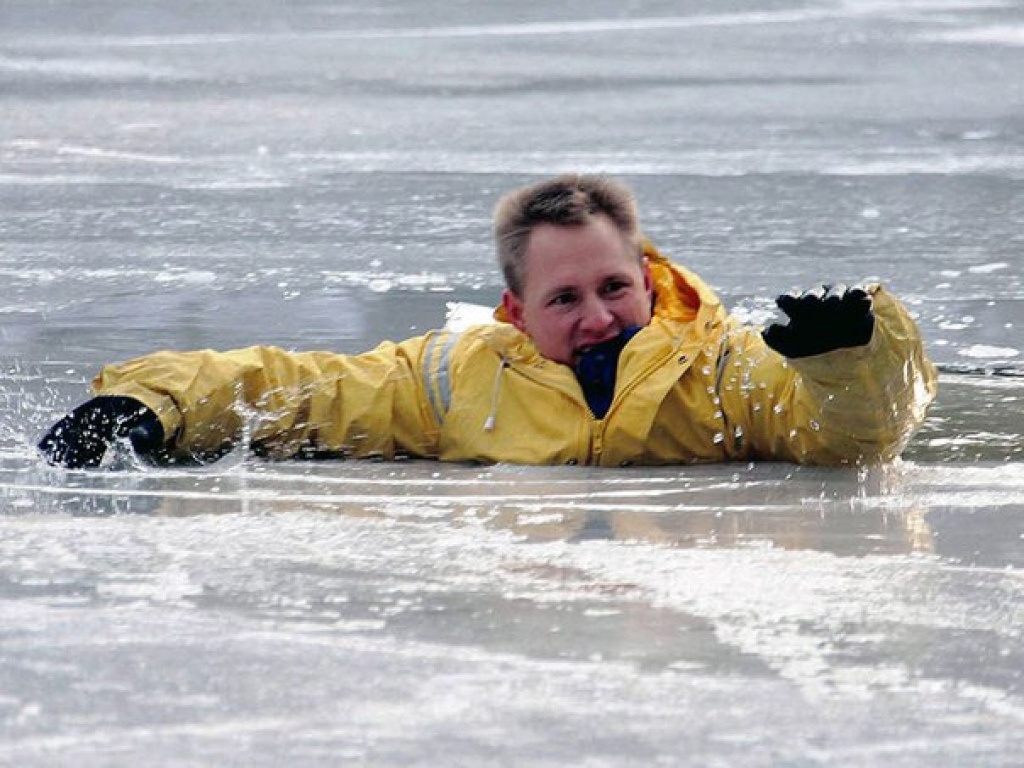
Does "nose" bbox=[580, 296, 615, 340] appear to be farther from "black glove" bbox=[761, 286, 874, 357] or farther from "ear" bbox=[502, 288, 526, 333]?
"black glove" bbox=[761, 286, 874, 357]

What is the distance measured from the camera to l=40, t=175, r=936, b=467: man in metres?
4.39

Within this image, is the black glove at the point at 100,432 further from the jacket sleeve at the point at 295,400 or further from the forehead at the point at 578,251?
the forehead at the point at 578,251

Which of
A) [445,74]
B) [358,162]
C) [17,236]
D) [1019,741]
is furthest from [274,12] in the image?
[1019,741]

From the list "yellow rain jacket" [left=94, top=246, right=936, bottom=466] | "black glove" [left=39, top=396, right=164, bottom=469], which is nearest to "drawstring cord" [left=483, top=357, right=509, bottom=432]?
"yellow rain jacket" [left=94, top=246, right=936, bottom=466]

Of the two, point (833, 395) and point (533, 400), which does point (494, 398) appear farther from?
point (833, 395)

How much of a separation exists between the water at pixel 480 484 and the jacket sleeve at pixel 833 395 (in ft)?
0.24

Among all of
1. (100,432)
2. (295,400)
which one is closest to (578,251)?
(295,400)

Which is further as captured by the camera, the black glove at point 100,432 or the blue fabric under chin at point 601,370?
the blue fabric under chin at point 601,370

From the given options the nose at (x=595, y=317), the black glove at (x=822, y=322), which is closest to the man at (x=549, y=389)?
the nose at (x=595, y=317)

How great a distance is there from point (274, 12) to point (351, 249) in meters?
8.24

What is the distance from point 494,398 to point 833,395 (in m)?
0.81

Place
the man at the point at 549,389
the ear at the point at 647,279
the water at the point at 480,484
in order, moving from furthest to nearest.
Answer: the ear at the point at 647,279
the man at the point at 549,389
the water at the point at 480,484

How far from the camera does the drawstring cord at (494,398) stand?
4.57m

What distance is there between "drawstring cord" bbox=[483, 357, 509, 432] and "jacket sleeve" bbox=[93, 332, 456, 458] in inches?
5.9
